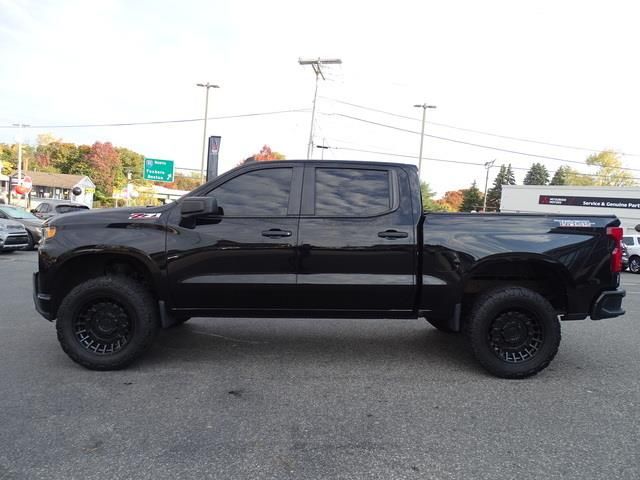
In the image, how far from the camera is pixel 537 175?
311 ft

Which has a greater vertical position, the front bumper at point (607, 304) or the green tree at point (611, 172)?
the green tree at point (611, 172)

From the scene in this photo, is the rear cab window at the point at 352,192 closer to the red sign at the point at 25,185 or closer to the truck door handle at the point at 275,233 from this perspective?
the truck door handle at the point at 275,233

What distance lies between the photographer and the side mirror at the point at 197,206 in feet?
13.4

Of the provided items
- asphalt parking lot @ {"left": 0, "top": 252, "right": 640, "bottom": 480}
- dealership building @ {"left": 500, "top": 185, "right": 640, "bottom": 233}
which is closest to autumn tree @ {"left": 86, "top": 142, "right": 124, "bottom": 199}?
dealership building @ {"left": 500, "top": 185, "right": 640, "bottom": 233}

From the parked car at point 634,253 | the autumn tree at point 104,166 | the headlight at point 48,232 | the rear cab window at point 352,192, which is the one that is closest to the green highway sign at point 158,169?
the parked car at point 634,253

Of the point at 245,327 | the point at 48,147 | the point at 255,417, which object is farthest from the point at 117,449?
the point at 48,147

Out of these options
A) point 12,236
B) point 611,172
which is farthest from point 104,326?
point 611,172

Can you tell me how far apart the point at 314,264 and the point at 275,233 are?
45cm

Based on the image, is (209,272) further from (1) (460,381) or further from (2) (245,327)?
(1) (460,381)

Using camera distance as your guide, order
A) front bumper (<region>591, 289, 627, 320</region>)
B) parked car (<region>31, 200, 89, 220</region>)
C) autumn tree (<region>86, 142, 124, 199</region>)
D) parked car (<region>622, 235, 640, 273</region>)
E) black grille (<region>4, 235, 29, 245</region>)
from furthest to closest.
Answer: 1. autumn tree (<region>86, 142, 124, 199</region>)
2. parked car (<region>31, 200, 89, 220</region>)
3. parked car (<region>622, 235, 640, 273</region>)
4. black grille (<region>4, 235, 29, 245</region>)
5. front bumper (<region>591, 289, 627, 320</region>)

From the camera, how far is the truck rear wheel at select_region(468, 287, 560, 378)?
169 inches

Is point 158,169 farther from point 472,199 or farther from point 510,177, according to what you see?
point 510,177

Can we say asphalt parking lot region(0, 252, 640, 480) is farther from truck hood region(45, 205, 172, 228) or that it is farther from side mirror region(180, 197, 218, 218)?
side mirror region(180, 197, 218, 218)

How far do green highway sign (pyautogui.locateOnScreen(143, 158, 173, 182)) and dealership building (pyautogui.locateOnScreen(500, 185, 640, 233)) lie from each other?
26860 mm
